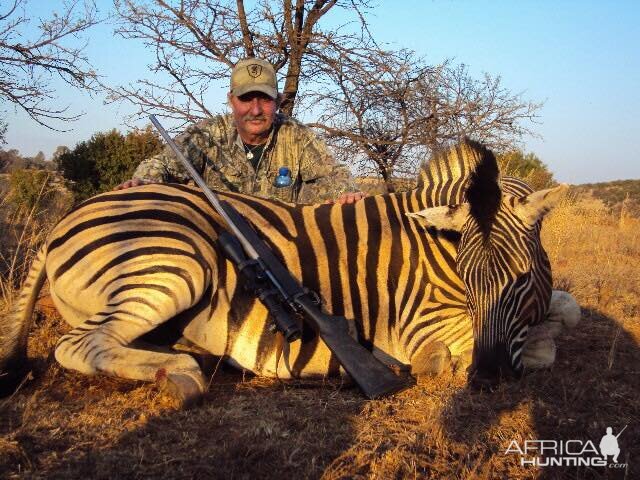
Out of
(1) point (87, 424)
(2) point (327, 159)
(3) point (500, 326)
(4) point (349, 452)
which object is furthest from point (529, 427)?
(2) point (327, 159)

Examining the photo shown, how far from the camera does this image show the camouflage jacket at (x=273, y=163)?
529 centimetres

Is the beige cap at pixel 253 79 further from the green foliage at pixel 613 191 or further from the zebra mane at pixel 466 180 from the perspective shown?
the green foliage at pixel 613 191

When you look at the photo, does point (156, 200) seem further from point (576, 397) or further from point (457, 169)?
point (576, 397)

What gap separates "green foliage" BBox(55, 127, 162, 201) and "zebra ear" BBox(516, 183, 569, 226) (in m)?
9.24

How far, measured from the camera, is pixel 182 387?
2.61 meters

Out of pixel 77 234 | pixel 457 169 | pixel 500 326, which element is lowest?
pixel 500 326

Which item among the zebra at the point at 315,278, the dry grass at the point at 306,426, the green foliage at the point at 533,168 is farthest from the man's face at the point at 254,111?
the green foliage at the point at 533,168

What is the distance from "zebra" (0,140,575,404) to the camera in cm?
285

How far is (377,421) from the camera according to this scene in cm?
254

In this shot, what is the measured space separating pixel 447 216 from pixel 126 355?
173 centimetres

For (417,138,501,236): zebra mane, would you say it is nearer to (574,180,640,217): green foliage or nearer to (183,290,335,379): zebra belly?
(183,290,335,379): zebra belly

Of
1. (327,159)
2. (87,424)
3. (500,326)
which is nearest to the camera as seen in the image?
(87,424)

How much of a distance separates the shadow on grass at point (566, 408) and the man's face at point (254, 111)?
3029mm

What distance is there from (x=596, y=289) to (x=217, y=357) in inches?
156
